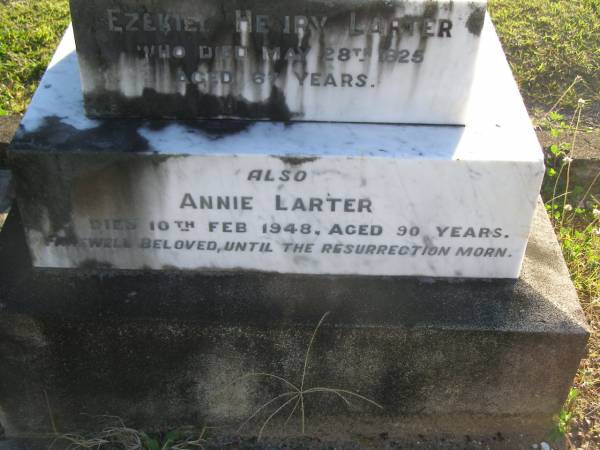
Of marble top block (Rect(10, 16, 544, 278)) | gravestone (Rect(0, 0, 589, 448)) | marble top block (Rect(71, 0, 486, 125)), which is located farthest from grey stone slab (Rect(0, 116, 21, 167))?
marble top block (Rect(71, 0, 486, 125))

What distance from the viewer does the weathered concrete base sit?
10.0 ft

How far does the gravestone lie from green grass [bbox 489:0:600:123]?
2092mm

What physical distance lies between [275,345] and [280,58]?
3.68ft

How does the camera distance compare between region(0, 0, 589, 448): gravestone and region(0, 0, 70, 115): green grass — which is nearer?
region(0, 0, 589, 448): gravestone

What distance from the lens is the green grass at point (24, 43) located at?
5220 mm

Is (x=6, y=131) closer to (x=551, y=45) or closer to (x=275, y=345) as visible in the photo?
(x=275, y=345)

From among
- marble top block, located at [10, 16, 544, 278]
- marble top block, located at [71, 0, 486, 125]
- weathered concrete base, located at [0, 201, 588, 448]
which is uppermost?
marble top block, located at [71, 0, 486, 125]

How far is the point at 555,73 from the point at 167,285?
3.50 metres

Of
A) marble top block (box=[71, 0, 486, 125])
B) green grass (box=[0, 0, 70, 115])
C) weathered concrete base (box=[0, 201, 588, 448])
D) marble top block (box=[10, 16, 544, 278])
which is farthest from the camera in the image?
green grass (box=[0, 0, 70, 115])

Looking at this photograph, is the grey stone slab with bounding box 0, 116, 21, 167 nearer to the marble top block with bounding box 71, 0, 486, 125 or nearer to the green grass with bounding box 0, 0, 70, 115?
the green grass with bounding box 0, 0, 70, 115

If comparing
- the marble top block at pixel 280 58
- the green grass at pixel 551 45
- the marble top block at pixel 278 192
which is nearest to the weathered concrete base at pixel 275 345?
the marble top block at pixel 278 192

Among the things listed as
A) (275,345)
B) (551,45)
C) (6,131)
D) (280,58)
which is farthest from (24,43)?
(551,45)

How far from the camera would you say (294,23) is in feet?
9.01

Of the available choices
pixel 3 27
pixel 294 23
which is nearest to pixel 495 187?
pixel 294 23
